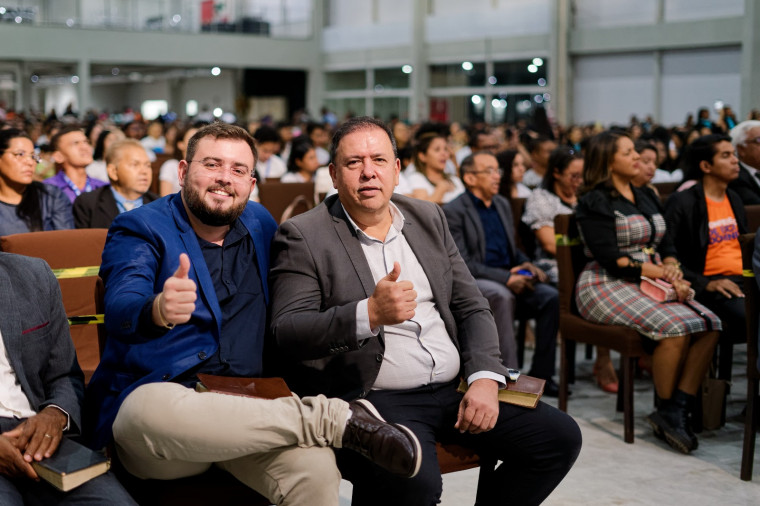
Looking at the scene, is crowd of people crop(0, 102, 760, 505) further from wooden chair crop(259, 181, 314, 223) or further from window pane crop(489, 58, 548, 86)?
window pane crop(489, 58, 548, 86)

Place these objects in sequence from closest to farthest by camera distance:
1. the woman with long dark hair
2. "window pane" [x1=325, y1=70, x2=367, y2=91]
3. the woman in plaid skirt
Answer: the woman in plaid skirt → the woman with long dark hair → "window pane" [x1=325, y1=70, x2=367, y2=91]

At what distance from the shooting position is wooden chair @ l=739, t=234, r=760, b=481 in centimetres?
354

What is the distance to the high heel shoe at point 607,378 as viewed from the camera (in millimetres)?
Answer: 4770

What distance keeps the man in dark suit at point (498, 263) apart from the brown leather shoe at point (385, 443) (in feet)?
8.13

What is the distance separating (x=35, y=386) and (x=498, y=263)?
3.04 meters

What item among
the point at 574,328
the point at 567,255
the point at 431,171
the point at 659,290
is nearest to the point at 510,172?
the point at 431,171

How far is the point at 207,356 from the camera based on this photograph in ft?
7.86

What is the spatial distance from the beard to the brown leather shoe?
69 cm

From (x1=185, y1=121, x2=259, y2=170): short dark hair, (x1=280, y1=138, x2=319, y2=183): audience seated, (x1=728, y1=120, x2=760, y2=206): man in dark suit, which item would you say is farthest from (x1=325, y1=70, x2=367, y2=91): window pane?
(x1=185, y1=121, x2=259, y2=170): short dark hair

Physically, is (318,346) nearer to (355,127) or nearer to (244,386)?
(244,386)

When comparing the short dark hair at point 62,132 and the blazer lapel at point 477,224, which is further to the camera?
the short dark hair at point 62,132

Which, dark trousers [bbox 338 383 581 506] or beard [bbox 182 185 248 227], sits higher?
beard [bbox 182 185 248 227]

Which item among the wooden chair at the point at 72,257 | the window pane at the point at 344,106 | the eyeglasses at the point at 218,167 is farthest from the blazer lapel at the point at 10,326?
the window pane at the point at 344,106

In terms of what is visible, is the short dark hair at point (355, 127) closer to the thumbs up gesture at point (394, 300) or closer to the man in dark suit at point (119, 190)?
the thumbs up gesture at point (394, 300)
